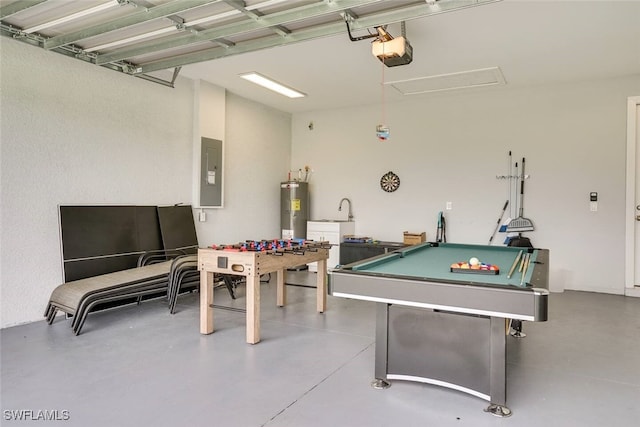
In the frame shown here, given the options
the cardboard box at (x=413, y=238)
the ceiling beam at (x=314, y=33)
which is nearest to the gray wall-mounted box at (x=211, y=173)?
the ceiling beam at (x=314, y=33)

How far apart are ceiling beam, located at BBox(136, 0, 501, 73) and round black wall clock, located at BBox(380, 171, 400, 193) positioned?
12.0 ft

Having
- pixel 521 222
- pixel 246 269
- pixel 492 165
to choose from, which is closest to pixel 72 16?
pixel 246 269

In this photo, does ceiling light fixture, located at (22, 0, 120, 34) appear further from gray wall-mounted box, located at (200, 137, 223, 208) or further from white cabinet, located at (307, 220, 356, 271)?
white cabinet, located at (307, 220, 356, 271)

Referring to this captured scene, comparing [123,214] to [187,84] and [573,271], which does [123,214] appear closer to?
[187,84]

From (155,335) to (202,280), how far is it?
62 centimetres

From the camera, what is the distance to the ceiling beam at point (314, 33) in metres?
3.08

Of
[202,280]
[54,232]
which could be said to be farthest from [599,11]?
[54,232]

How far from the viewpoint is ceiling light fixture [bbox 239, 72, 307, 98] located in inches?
213

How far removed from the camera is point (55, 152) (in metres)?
Answer: 4.16

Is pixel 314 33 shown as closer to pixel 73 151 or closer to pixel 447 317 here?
pixel 447 317

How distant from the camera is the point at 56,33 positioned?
386cm

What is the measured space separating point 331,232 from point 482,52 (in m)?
3.58

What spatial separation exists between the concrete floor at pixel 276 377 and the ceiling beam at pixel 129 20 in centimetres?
268

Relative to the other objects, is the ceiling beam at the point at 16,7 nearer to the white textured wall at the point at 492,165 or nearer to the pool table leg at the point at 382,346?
the pool table leg at the point at 382,346
